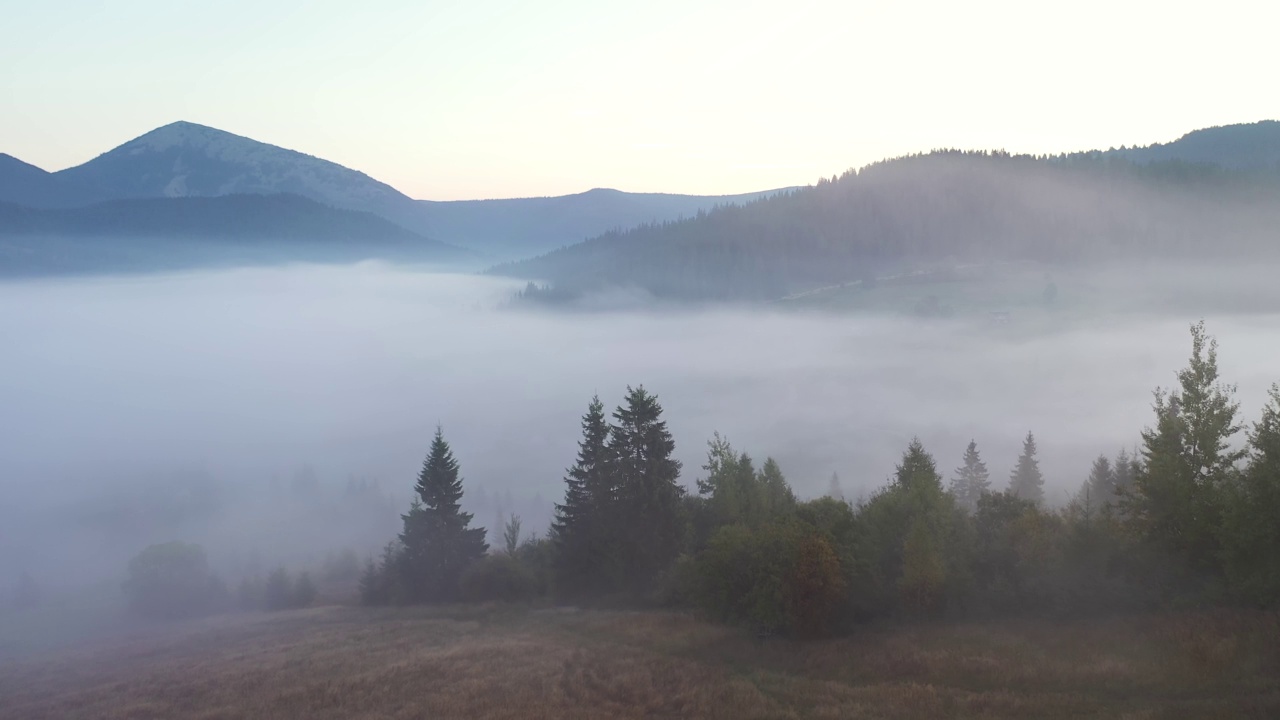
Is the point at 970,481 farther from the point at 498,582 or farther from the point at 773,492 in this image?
the point at 498,582

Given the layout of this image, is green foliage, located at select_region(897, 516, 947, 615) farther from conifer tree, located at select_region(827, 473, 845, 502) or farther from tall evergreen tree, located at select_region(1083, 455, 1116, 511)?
tall evergreen tree, located at select_region(1083, 455, 1116, 511)

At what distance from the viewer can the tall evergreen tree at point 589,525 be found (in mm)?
52125

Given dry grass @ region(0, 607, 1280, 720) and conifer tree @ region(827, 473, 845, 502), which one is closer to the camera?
dry grass @ region(0, 607, 1280, 720)

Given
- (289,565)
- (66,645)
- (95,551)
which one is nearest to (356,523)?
(289,565)

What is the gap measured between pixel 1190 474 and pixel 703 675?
65.0 ft

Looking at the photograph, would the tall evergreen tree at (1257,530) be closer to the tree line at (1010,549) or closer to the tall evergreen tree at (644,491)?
the tree line at (1010,549)

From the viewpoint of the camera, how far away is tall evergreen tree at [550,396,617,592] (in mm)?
52125

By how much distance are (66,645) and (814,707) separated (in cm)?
6012

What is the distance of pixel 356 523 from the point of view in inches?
6644

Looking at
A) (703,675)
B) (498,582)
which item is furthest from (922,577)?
(498,582)

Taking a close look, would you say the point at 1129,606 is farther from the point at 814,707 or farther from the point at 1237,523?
the point at 814,707

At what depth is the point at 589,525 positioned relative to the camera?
2072 inches

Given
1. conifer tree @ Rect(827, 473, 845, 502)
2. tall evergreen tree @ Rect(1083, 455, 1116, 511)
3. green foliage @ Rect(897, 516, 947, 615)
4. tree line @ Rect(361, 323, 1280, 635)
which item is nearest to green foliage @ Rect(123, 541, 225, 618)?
tree line @ Rect(361, 323, 1280, 635)

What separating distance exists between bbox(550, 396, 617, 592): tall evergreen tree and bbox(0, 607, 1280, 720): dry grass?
1258 cm
